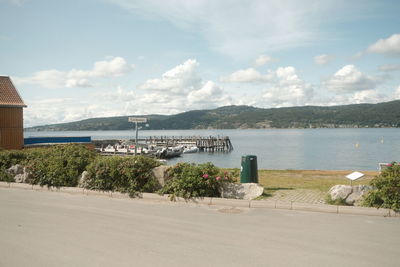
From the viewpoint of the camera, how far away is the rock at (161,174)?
9.56m

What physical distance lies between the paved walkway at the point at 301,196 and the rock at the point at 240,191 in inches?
16.5

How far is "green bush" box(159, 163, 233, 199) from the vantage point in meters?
8.80

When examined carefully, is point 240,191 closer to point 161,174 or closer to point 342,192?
point 161,174

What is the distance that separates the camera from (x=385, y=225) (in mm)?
6453

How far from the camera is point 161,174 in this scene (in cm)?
959

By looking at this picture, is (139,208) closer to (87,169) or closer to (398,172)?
(87,169)

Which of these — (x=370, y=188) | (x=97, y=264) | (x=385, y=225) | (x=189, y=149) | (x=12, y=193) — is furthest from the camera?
(x=189, y=149)

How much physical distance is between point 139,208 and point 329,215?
4382 mm

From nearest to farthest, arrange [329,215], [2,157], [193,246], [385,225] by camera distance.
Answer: [193,246]
[385,225]
[329,215]
[2,157]

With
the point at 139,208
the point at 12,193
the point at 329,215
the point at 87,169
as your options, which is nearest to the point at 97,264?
the point at 139,208

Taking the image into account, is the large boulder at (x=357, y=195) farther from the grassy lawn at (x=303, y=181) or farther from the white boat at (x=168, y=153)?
the white boat at (x=168, y=153)

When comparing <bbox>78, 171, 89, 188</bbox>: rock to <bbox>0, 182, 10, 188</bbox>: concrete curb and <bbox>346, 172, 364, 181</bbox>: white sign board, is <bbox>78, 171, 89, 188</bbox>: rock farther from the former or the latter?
<bbox>346, 172, 364, 181</bbox>: white sign board

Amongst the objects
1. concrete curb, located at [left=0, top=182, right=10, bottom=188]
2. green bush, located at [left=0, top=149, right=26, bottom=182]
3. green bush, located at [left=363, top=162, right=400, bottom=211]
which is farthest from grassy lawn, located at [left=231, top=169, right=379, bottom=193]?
green bush, located at [left=0, top=149, right=26, bottom=182]

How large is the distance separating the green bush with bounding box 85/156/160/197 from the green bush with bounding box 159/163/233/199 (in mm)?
687
